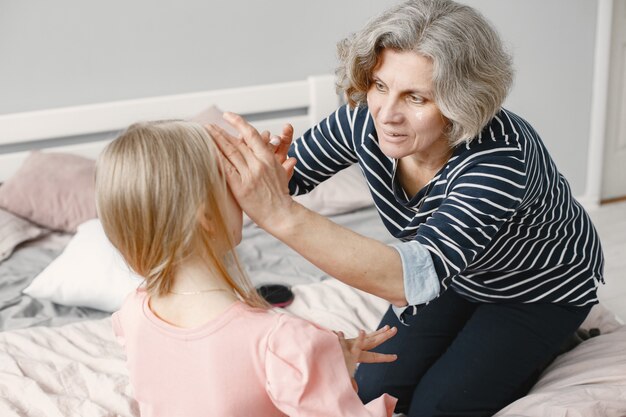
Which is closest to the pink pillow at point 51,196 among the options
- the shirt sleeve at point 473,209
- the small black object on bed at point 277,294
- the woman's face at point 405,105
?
the small black object on bed at point 277,294

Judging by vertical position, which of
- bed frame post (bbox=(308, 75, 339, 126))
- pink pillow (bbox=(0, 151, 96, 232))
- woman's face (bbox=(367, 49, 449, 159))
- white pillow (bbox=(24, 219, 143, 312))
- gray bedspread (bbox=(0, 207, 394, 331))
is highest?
woman's face (bbox=(367, 49, 449, 159))

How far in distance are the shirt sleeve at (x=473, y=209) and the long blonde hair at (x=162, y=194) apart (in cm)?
39

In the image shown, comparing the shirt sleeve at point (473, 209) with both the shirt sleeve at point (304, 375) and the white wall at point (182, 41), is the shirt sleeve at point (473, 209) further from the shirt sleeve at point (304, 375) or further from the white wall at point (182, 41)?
the white wall at point (182, 41)

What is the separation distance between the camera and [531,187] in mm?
1466

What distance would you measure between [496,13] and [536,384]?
2002 millimetres

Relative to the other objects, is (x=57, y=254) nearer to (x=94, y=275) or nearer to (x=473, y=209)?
(x=94, y=275)

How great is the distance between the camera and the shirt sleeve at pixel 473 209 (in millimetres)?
1319

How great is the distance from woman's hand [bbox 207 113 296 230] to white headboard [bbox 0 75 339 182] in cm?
173

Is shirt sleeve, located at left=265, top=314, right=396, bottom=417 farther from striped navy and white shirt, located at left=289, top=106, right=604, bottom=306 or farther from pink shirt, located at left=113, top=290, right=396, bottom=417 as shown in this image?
striped navy and white shirt, located at left=289, top=106, right=604, bottom=306

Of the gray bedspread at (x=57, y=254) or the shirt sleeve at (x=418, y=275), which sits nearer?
the shirt sleeve at (x=418, y=275)

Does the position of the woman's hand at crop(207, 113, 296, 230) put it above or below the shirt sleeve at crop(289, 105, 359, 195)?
above

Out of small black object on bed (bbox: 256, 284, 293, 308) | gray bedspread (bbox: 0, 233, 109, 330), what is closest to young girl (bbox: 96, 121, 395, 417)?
small black object on bed (bbox: 256, 284, 293, 308)

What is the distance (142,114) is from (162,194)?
6.20 ft

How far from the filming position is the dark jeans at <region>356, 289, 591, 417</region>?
162 centimetres
